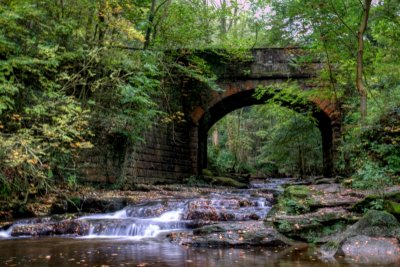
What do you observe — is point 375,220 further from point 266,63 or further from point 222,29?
point 222,29

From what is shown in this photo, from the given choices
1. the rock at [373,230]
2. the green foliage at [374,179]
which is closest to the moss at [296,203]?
the green foliage at [374,179]

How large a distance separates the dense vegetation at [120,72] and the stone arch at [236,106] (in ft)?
4.42

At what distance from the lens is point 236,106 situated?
19438 millimetres

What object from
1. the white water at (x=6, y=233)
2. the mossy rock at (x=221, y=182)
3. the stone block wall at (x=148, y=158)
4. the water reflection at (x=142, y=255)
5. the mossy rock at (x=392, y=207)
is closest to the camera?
the water reflection at (x=142, y=255)

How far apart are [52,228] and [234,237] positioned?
3431mm

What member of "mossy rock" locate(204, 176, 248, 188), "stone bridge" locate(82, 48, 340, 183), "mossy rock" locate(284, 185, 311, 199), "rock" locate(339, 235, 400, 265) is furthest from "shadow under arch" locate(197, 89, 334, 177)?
"rock" locate(339, 235, 400, 265)

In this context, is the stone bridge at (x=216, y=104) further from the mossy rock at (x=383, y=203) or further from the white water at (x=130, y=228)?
the mossy rock at (x=383, y=203)

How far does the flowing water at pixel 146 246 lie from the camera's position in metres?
4.86

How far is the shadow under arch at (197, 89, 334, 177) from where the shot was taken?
56.3 feet

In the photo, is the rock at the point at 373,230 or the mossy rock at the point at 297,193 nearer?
the rock at the point at 373,230

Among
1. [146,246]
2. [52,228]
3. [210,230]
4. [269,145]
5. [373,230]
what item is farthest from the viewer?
[269,145]

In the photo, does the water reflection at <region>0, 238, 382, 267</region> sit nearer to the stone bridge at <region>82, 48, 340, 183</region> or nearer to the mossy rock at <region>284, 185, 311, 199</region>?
the mossy rock at <region>284, 185, 311, 199</region>

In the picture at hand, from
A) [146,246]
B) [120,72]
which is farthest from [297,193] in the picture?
[120,72]

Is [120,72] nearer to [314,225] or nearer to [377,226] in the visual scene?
[314,225]
